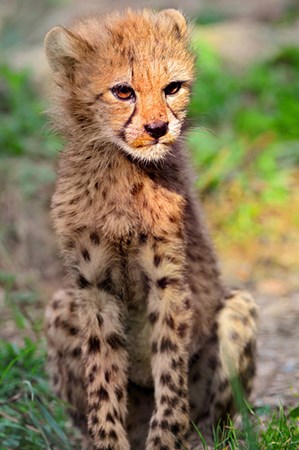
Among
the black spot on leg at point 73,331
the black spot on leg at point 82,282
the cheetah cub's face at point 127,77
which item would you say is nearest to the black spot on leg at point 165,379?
the black spot on leg at point 82,282

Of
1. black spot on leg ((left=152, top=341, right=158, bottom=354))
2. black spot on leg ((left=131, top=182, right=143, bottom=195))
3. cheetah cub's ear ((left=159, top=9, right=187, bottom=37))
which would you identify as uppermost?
cheetah cub's ear ((left=159, top=9, right=187, bottom=37))

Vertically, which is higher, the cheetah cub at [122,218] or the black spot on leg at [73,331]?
the cheetah cub at [122,218]

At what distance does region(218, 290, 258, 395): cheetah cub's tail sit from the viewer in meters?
Result: 4.93

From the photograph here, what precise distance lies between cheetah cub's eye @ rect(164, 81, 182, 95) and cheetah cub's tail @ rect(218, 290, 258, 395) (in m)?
1.32

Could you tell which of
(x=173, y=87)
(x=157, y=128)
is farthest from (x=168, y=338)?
(x=173, y=87)

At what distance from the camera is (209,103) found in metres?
9.48

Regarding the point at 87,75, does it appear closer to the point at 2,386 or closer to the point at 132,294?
the point at 132,294

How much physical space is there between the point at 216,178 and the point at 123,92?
4341 millimetres

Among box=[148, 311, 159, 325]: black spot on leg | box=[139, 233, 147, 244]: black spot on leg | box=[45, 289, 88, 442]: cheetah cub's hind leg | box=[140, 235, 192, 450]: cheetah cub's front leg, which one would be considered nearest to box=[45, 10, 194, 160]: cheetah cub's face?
box=[139, 233, 147, 244]: black spot on leg

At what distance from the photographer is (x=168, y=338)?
4.44m

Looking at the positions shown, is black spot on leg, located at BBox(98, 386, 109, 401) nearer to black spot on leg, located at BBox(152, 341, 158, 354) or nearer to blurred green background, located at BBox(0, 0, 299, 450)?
black spot on leg, located at BBox(152, 341, 158, 354)

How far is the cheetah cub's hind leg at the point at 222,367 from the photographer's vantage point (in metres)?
4.93

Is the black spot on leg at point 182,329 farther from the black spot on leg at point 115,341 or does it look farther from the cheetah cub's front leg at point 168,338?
the black spot on leg at point 115,341

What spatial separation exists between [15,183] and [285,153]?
2346mm
